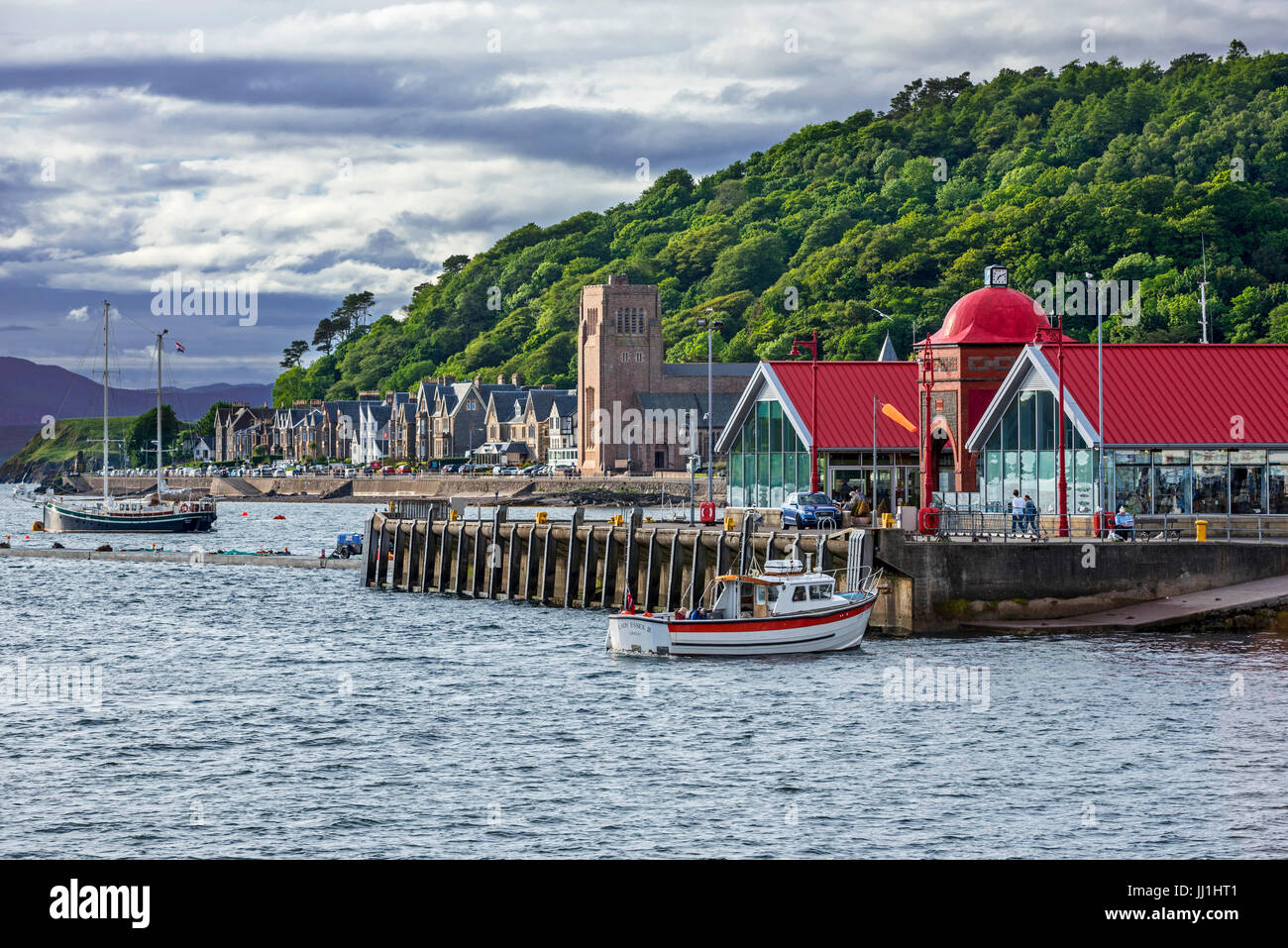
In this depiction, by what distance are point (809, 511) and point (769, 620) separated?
43.9 ft

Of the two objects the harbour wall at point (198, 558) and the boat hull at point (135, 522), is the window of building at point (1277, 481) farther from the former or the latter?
the boat hull at point (135, 522)

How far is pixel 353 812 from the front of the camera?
28.6 metres

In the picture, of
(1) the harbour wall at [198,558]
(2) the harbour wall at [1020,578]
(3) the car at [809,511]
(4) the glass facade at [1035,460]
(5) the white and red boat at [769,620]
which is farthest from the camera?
(1) the harbour wall at [198,558]

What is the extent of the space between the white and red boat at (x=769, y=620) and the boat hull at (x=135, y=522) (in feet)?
341

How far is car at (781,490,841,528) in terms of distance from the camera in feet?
191

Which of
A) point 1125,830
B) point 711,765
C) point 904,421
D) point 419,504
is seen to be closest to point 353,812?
point 711,765

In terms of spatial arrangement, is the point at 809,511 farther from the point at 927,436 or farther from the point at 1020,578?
the point at 1020,578

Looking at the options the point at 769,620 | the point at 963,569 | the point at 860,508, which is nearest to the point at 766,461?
the point at 860,508

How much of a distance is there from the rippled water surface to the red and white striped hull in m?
0.66

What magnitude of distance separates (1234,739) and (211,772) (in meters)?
22.3

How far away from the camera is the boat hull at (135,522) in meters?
142

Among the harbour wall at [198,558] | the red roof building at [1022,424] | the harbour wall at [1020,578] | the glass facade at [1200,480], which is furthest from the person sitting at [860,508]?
the harbour wall at [198,558]

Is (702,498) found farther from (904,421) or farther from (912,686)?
(912,686)

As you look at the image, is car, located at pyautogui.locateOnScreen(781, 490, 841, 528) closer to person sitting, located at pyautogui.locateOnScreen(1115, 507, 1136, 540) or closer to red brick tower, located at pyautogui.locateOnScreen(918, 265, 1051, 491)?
red brick tower, located at pyautogui.locateOnScreen(918, 265, 1051, 491)
